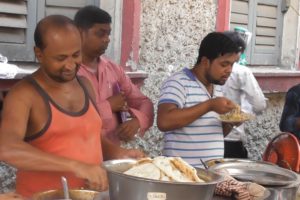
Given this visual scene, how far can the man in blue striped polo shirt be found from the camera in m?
2.60

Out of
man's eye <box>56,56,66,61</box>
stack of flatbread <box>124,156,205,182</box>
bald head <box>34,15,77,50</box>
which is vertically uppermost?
bald head <box>34,15,77,50</box>

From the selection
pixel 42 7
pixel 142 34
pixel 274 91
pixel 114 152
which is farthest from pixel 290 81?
pixel 114 152

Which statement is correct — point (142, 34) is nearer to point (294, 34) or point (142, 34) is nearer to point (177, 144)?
point (177, 144)

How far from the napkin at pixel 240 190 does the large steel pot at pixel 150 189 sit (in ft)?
0.90

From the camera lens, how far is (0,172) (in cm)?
342

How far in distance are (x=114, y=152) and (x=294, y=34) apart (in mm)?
4268

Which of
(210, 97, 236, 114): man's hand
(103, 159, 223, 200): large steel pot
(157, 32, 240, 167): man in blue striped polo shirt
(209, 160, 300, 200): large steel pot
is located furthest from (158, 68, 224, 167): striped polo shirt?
(103, 159, 223, 200): large steel pot

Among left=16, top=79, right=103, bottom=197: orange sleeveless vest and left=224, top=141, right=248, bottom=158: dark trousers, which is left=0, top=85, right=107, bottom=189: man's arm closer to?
left=16, top=79, right=103, bottom=197: orange sleeveless vest

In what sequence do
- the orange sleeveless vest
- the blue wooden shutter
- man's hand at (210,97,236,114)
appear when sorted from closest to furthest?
the orange sleeveless vest < man's hand at (210,97,236,114) < the blue wooden shutter

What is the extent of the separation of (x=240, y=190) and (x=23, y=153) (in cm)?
76

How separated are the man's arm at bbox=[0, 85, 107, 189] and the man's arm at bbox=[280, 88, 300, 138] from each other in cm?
195

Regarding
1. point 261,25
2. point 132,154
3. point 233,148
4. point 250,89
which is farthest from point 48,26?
point 261,25

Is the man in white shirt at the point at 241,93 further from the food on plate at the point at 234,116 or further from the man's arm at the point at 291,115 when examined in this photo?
the food on plate at the point at 234,116

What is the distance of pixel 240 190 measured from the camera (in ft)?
5.99
